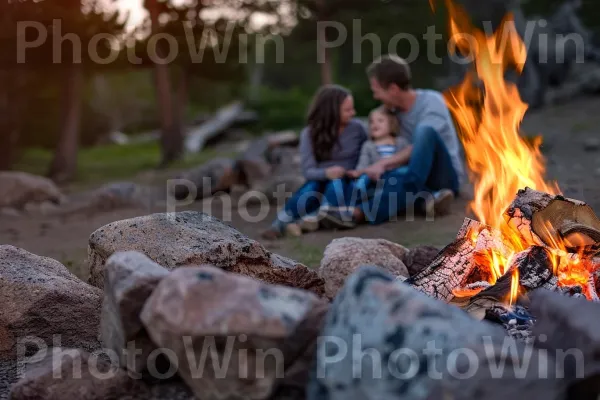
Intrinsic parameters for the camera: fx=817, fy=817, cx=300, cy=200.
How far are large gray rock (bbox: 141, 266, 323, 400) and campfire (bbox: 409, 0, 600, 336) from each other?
1382mm

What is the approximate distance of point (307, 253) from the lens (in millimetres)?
6617

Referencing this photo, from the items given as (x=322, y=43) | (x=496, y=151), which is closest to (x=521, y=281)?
(x=496, y=151)

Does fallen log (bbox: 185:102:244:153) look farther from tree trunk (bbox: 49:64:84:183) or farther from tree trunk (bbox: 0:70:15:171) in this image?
tree trunk (bbox: 0:70:15:171)

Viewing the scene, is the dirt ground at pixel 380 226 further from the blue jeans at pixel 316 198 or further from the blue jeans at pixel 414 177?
the blue jeans at pixel 316 198

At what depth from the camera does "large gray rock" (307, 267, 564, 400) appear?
2.50 m

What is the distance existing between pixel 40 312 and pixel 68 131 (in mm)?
14630

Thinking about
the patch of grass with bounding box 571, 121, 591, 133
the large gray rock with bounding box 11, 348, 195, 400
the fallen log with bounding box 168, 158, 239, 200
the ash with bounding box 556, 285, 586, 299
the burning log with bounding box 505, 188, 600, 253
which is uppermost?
the patch of grass with bounding box 571, 121, 591, 133

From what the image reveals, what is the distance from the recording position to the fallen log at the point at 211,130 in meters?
22.7

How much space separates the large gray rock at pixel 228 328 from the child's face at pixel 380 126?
4881 millimetres

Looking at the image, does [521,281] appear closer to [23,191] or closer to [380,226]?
[380,226]

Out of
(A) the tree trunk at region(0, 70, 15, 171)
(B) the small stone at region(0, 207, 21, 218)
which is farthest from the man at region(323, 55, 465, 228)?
(A) the tree trunk at region(0, 70, 15, 171)

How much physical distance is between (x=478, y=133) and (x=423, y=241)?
193cm

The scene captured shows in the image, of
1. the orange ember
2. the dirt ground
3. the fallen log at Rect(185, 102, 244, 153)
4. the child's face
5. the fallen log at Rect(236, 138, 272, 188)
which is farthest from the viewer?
the fallen log at Rect(185, 102, 244, 153)

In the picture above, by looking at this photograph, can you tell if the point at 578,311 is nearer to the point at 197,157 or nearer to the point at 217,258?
the point at 217,258
